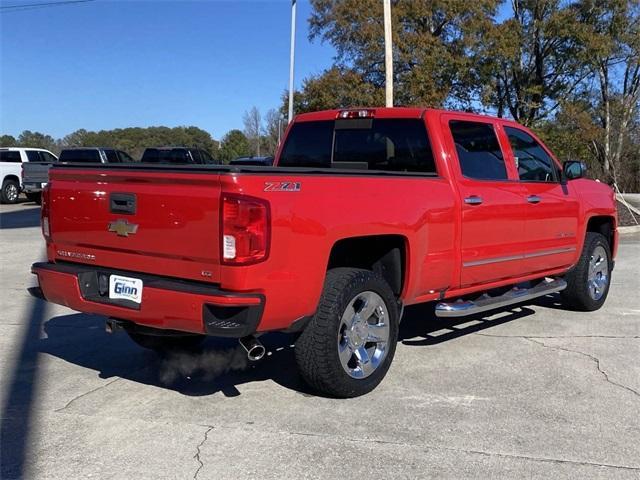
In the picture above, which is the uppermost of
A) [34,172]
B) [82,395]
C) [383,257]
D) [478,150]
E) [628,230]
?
[478,150]

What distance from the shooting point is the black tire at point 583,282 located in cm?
714

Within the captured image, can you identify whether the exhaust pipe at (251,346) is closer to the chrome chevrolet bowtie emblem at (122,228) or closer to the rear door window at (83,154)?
the chrome chevrolet bowtie emblem at (122,228)

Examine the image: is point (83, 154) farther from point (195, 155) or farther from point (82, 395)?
point (82, 395)

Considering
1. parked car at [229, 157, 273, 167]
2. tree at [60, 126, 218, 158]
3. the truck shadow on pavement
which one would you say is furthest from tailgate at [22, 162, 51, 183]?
tree at [60, 126, 218, 158]

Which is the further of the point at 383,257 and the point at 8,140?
the point at 8,140

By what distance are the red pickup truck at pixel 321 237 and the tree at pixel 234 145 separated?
57332 mm

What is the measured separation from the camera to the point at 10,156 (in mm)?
25625

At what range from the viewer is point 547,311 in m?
7.46

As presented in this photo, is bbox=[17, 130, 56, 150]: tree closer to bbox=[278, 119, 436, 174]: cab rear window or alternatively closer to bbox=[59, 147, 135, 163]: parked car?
bbox=[59, 147, 135, 163]: parked car

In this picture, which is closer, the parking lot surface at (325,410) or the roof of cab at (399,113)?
the parking lot surface at (325,410)

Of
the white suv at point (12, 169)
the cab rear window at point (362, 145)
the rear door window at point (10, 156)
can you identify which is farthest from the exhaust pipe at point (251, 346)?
the rear door window at point (10, 156)

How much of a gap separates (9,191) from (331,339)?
24.2m

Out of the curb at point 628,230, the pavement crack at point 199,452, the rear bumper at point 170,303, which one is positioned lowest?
the pavement crack at point 199,452

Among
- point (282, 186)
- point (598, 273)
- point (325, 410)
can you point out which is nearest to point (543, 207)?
point (598, 273)
